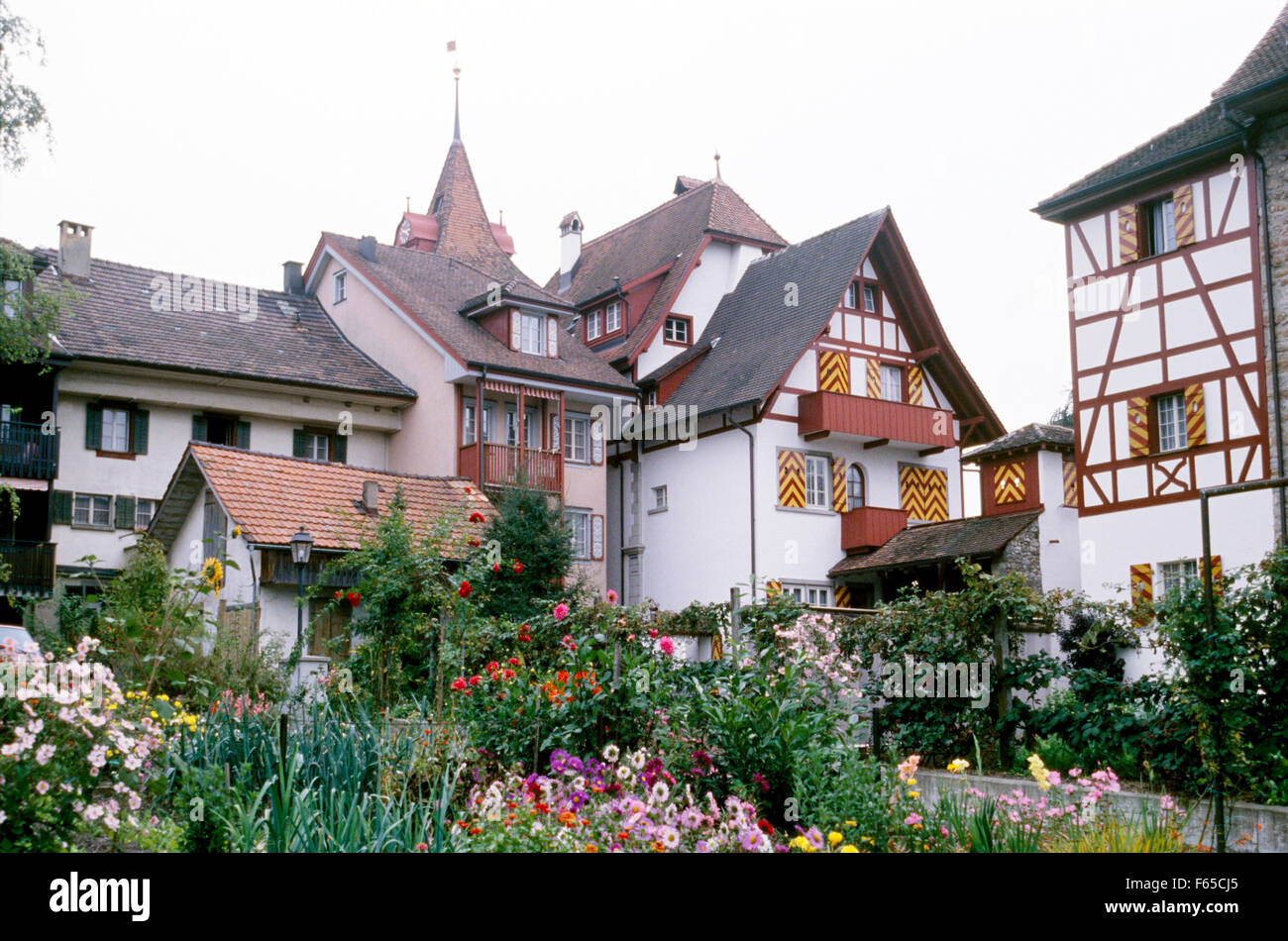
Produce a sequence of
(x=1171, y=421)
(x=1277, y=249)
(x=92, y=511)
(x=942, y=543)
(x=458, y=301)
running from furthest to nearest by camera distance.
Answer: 1. (x=458, y=301)
2. (x=942, y=543)
3. (x=92, y=511)
4. (x=1171, y=421)
5. (x=1277, y=249)

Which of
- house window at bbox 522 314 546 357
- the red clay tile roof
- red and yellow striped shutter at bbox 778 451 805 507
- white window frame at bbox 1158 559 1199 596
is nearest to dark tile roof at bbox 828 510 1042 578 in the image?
red and yellow striped shutter at bbox 778 451 805 507

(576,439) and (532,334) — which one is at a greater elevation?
(532,334)

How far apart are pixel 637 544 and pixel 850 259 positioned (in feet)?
28.2

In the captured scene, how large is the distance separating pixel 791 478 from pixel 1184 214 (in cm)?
1074

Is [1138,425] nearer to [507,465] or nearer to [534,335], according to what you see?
[507,465]

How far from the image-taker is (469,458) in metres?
29.9

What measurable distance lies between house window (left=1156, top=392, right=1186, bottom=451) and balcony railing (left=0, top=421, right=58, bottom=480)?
2109 cm

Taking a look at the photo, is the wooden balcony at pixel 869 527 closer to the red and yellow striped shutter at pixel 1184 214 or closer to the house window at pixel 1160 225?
the house window at pixel 1160 225

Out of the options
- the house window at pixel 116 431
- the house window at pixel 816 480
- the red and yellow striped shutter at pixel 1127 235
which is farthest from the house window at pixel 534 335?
the red and yellow striped shutter at pixel 1127 235

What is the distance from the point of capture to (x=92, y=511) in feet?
92.0

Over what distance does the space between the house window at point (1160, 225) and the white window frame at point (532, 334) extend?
14274mm

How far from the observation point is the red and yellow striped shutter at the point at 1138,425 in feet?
76.8

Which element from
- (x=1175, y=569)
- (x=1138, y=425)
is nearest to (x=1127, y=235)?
(x=1138, y=425)
